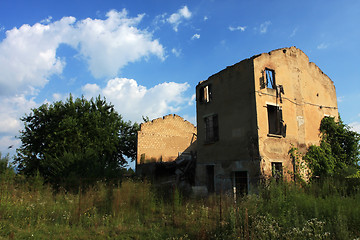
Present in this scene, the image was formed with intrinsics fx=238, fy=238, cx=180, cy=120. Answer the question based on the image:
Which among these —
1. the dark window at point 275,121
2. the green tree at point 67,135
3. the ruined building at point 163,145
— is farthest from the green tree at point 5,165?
the dark window at point 275,121

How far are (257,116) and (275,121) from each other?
1673mm

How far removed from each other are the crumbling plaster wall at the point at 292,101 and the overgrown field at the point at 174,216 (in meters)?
3.05

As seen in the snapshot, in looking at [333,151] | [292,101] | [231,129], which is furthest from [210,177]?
[333,151]

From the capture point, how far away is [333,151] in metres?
14.0

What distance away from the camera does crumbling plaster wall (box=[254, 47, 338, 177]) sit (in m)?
12.1

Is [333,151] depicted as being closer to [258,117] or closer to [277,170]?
[277,170]

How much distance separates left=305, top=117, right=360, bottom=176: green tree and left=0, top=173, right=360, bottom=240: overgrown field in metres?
3.59

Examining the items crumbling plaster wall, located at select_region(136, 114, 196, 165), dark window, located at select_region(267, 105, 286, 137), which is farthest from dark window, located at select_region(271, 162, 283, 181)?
crumbling plaster wall, located at select_region(136, 114, 196, 165)

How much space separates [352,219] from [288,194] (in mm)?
1903

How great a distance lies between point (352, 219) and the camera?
20.5ft

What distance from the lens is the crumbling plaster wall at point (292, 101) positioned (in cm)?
1211

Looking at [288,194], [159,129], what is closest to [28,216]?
[288,194]

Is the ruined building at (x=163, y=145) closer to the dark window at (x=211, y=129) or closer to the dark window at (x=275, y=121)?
the dark window at (x=211, y=129)

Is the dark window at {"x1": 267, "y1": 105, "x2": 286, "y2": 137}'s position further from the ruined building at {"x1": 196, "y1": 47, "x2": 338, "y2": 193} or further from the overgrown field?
the overgrown field
